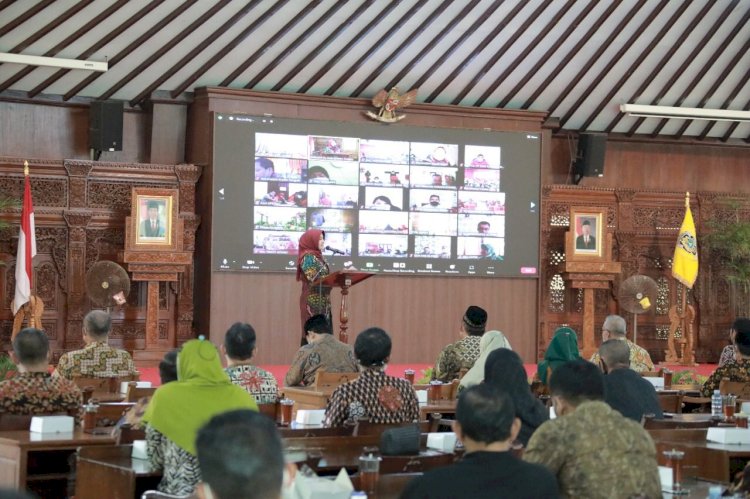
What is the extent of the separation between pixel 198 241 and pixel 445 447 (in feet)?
28.8

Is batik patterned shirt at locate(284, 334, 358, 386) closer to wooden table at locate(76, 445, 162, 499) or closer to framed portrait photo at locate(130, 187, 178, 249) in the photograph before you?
wooden table at locate(76, 445, 162, 499)

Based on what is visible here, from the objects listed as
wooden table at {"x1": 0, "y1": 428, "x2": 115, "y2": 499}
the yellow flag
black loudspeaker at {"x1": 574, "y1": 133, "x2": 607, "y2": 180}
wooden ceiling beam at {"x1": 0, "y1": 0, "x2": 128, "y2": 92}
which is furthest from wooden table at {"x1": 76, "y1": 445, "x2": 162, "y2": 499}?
the yellow flag

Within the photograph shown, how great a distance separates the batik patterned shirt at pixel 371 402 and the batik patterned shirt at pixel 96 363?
2109 millimetres


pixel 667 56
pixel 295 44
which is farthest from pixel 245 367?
pixel 667 56

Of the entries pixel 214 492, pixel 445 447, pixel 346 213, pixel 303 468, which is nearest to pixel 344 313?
pixel 346 213

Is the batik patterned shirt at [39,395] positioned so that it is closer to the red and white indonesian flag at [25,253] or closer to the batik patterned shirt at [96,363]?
the batik patterned shirt at [96,363]

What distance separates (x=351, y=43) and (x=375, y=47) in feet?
1.00

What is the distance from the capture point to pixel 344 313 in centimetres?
978

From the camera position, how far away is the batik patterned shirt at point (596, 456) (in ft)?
11.1

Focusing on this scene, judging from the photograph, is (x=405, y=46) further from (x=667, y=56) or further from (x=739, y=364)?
(x=739, y=364)

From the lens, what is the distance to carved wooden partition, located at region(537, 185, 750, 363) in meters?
14.4

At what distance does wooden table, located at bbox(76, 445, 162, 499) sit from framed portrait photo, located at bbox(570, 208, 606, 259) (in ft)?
34.3

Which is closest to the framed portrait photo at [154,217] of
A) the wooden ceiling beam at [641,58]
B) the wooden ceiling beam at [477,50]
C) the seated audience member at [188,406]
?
the wooden ceiling beam at [477,50]

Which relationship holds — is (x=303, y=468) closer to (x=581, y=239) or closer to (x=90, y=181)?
(x=90, y=181)
